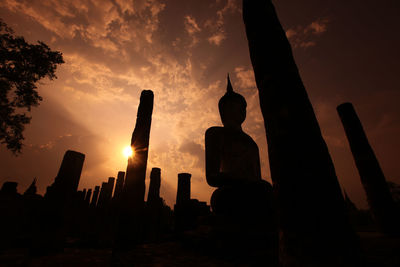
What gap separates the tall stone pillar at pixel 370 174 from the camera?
20.4ft

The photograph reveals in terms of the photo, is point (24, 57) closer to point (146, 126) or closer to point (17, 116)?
point (17, 116)

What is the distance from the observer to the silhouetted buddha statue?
403 cm

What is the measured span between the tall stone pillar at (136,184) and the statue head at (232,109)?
9.42 feet

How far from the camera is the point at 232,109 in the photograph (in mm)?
5676

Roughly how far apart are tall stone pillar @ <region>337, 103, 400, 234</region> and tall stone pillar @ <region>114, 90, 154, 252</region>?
26.2 ft

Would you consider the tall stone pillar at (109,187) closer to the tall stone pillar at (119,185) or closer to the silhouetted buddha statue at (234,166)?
the tall stone pillar at (119,185)

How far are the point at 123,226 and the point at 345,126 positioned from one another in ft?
29.7

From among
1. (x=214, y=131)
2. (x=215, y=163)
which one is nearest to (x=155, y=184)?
(x=215, y=163)

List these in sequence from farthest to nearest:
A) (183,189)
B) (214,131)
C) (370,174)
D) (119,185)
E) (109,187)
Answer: (109,187), (119,185), (183,189), (370,174), (214,131)

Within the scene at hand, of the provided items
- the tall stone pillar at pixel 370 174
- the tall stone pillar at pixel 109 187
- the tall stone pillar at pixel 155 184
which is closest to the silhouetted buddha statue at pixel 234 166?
the tall stone pillar at pixel 370 174

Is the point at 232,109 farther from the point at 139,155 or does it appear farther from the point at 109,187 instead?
the point at 109,187

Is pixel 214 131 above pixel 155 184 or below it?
above

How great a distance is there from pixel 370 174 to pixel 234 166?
5766 millimetres

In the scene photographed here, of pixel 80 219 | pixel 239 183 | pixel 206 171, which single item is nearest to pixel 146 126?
pixel 206 171
